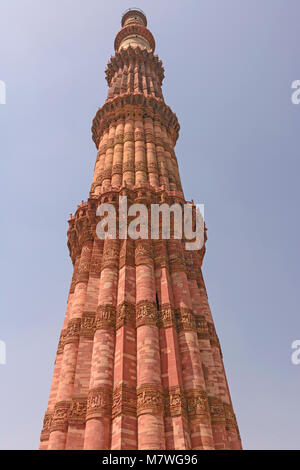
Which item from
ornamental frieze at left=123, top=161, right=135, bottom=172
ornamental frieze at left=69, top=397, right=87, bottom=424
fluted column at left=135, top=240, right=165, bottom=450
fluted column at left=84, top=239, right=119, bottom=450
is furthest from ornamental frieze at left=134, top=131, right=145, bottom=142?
ornamental frieze at left=69, top=397, right=87, bottom=424

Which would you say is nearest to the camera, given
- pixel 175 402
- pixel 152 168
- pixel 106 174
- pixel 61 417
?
pixel 175 402

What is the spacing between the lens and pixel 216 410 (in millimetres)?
12367

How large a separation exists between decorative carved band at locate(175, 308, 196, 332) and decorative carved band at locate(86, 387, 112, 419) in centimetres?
339

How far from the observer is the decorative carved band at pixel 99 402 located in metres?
11.2

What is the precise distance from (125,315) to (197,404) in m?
3.76

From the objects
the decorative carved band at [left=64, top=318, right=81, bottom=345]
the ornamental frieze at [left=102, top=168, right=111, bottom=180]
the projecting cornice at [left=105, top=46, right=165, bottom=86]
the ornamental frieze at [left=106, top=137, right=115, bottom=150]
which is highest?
the projecting cornice at [left=105, top=46, right=165, bottom=86]

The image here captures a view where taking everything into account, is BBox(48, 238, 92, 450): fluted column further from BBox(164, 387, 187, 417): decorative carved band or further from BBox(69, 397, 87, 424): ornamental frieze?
BBox(164, 387, 187, 417): decorative carved band

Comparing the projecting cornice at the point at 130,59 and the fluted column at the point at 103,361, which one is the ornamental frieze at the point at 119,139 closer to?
the fluted column at the point at 103,361

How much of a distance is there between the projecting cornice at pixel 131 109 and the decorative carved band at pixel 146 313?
1522cm

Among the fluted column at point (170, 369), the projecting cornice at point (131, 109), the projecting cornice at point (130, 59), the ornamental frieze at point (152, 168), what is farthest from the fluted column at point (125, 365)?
the projecting cornice at point (130, 59)

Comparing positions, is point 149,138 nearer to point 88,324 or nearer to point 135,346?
point 88,324

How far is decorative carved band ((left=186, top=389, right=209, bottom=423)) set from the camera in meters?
11.4

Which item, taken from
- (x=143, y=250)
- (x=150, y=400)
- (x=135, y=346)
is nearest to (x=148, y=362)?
(x=135, y=346)
